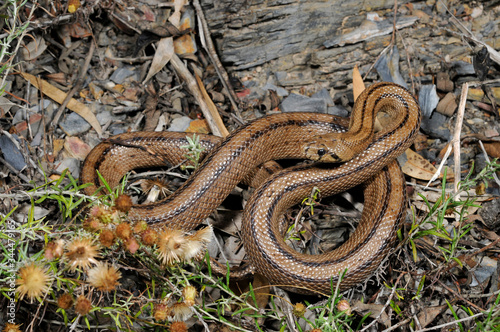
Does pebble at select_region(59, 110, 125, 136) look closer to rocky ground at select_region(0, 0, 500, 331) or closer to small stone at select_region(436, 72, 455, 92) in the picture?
rocky ground at select_region(0, 0, 500, 331)

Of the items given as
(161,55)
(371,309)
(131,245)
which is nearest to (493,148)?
(371,309)

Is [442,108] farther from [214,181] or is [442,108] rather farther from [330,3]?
[214,181]

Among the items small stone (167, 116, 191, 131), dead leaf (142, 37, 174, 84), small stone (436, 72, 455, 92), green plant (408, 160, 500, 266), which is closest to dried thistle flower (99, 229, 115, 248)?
green plant (408, 160, 500, 266)

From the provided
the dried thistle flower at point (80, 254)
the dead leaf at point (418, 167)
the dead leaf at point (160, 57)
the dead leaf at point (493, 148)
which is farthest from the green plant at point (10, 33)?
the dead leaf at point (493, 148)

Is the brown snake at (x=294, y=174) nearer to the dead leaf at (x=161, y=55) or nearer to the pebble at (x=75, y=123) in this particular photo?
the pebble at (x=75, y=123)

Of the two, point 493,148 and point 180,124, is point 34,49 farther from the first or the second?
point 493,148
